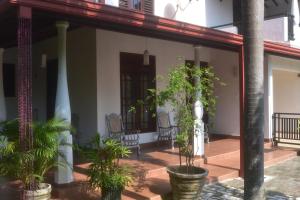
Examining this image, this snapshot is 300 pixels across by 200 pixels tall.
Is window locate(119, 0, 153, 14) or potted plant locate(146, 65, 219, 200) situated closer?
potted plant locate(146, 65, 219, 200)

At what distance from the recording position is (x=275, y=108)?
51.6 feet

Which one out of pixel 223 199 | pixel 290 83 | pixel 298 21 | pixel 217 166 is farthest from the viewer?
pixel 290 83

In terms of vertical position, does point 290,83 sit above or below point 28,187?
above

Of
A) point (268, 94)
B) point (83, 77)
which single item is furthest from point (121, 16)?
point (268, 94)

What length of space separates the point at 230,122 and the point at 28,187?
888cm

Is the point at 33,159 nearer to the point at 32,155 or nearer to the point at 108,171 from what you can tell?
the point at 32,155

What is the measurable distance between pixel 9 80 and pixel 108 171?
7360 mm

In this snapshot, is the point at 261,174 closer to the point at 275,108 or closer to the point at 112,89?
the point at 112,89

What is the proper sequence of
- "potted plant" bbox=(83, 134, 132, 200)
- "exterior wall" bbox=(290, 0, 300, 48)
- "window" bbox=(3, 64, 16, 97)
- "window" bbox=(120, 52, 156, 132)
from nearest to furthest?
"potted plant" bbox=(83, 134, 132, 200) < "window" bbox=(120, 52, 156, 132) < "window" bbox=(3, 64, 16, 97) < "exterior wall" bbox=(290, 0, 300, 48)

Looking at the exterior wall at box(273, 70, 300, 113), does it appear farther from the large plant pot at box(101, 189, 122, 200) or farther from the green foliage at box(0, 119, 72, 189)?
the green foliage at box(0, 119, 72, 189)

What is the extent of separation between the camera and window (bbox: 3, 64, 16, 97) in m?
11.5

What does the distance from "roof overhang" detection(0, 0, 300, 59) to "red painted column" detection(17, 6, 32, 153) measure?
9.1 inches

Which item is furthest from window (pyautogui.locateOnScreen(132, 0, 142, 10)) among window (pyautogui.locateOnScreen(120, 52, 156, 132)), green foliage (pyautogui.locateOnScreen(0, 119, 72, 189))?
green foliage (pyautogui.locateOnScreen(0, 119, 72, 189))

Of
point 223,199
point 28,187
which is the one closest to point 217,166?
point 223,199
